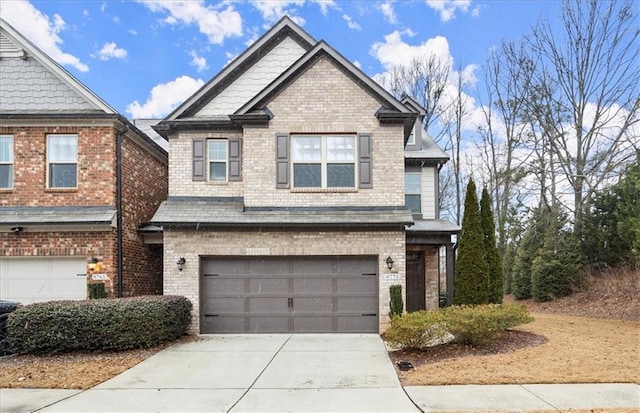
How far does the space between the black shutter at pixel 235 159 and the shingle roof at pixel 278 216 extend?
105cm

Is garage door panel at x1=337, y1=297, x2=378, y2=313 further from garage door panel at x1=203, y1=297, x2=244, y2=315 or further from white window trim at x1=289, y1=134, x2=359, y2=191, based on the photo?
white window trim at x1=289, y1=134, x2=359, y2=191

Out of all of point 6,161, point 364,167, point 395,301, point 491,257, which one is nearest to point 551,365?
point 395,301

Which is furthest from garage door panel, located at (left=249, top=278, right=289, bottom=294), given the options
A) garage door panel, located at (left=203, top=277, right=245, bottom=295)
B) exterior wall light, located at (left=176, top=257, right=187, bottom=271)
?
exterior wall light, located at (left=176, top=257, right=187, bottom=271)

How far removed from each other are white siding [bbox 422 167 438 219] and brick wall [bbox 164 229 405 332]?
185 inches

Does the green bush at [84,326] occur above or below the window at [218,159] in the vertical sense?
below

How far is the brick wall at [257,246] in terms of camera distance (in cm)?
1163

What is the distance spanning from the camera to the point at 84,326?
30.8 feet

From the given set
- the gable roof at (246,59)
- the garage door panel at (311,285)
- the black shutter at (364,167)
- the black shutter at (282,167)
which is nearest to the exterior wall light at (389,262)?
the garage door panel at (311,285)

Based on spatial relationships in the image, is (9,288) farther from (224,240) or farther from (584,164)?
(584,164)

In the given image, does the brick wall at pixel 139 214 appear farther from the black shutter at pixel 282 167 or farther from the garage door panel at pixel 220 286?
the black shutter at pixel 282 167

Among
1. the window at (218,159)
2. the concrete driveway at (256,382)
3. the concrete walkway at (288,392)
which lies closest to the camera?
the concrete walkway at (288,392)

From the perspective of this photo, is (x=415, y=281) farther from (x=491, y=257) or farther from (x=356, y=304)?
(x=356, y=304)

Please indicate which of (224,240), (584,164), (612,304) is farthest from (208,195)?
(584,164)

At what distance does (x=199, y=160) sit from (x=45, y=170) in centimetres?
414
